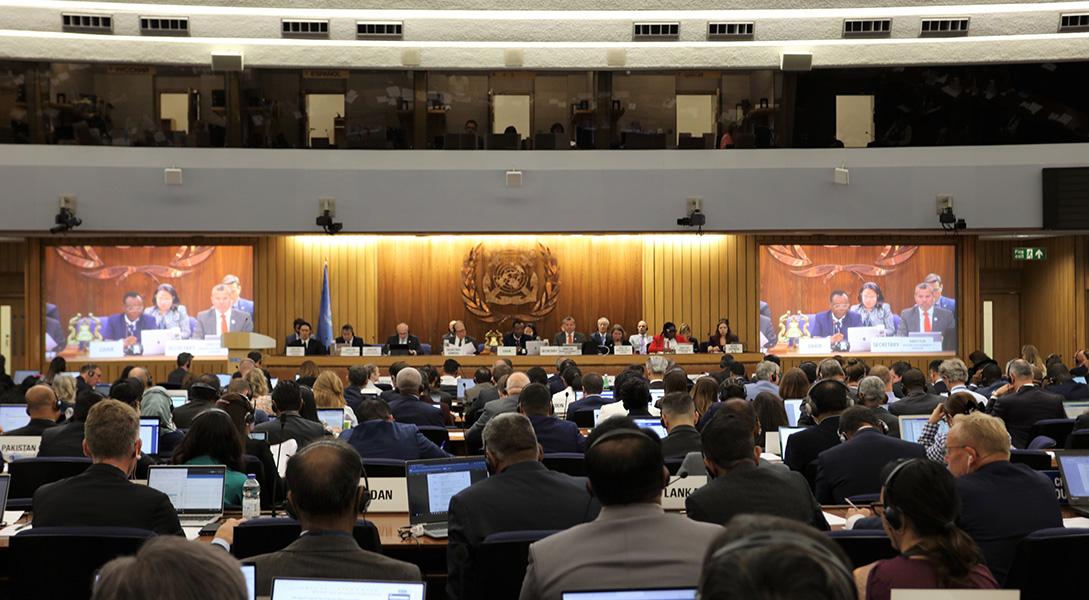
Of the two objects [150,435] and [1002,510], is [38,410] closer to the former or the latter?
[150,435]

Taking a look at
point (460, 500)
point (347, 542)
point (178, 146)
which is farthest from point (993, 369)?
point (178, 146)

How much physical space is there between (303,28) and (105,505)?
1331 centimetres

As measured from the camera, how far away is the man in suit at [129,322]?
17.3 metres

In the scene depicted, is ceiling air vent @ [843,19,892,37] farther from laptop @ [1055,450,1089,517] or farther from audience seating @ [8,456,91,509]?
audience seating @ [8,456,91,509]

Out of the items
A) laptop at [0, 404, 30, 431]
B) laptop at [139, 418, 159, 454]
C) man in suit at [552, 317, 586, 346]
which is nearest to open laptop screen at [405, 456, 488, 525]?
laptop at [139, 418, 159, 454]

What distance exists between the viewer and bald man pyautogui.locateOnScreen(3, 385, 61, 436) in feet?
22.7

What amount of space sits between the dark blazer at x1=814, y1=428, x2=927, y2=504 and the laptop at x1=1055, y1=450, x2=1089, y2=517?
753 mm

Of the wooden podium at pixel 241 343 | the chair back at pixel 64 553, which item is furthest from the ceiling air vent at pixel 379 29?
the chair back at pixel 64 553

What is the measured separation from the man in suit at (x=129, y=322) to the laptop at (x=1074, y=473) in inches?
612

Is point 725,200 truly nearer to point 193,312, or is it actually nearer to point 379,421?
point 193,312

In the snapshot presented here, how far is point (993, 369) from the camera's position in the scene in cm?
1042

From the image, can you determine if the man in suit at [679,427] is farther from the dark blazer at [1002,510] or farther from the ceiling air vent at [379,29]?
the ceiling air vent at [379,29]

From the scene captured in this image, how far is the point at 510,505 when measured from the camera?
3918mm

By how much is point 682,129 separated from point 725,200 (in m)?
1.61
